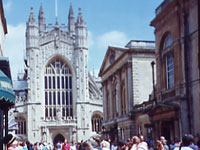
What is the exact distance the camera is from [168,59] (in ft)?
98.9

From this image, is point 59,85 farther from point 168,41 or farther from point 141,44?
point 168,41

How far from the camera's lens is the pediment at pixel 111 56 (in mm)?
43475

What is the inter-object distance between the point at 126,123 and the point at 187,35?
1762 centimetres

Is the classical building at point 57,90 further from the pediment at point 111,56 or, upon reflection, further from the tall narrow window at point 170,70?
the tall narrow window at point 170,70

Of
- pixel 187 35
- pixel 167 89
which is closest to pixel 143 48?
pixel 167 89

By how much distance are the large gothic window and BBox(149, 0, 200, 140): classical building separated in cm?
4195

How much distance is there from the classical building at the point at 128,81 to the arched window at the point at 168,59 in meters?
9.64

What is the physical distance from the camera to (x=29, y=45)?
231ft

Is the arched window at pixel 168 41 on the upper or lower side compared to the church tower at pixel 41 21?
lower

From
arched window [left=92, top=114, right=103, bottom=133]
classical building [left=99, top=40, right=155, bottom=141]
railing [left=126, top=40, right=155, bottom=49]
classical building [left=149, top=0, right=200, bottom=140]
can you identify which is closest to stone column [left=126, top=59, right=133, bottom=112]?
classical building [left=99, top=40, right=155, bottom=141]

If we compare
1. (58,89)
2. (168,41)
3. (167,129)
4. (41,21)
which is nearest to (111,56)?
(168,41)

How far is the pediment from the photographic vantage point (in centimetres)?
4347

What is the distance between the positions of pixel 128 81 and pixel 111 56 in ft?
25.1

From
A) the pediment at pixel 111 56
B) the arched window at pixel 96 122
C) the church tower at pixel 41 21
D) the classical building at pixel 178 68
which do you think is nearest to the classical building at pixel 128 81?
the pediment at pixel 111 56
